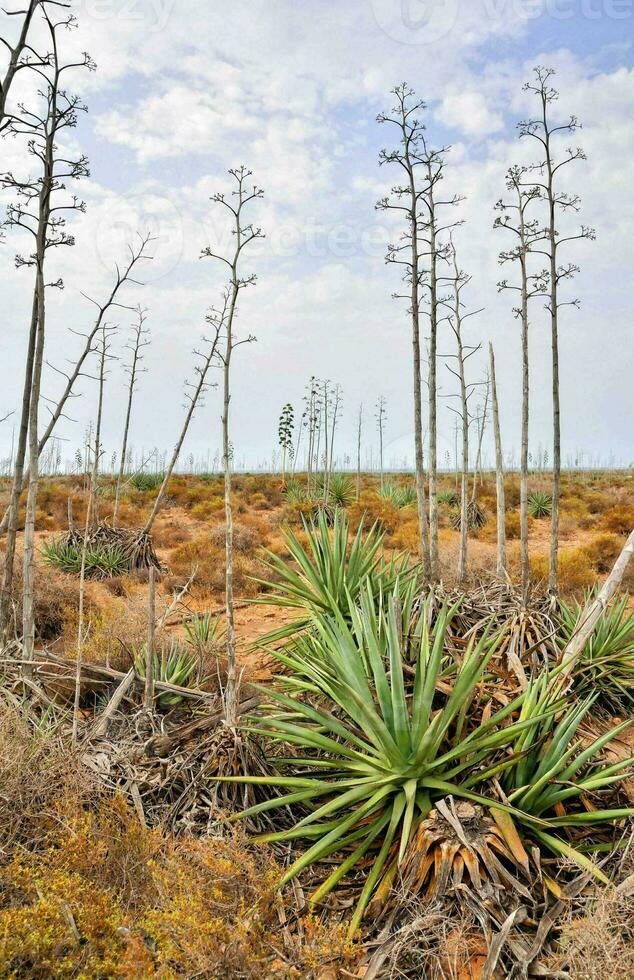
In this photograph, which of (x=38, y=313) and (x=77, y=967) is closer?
(x=77, y=967)

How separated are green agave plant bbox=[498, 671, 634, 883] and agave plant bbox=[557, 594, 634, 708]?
254 centimetres

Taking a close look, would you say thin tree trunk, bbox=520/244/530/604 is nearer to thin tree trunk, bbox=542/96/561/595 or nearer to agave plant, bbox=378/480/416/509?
thin tree trunk, bbox=542/96/561/595

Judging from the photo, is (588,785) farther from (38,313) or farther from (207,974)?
(38,313)

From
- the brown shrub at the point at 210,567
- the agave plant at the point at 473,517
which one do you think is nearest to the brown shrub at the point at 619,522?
the agave plant at the point at 473,517

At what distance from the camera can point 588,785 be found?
3.11m

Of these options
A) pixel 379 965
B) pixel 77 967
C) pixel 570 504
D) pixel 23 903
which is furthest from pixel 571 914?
pixel 570 504

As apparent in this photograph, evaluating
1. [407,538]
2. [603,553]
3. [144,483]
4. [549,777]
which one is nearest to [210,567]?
[407,538]

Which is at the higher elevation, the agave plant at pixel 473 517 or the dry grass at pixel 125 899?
the agave plant at pixel 473 517

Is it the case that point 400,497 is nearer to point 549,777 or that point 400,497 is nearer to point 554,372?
point 554,372

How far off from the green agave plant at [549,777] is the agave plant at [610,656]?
2540 mm

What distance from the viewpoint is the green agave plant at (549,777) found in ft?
9.97

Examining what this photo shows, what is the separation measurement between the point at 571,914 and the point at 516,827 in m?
0.46

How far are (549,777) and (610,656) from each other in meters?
3.31

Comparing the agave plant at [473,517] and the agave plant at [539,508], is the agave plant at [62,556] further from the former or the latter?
the agave plant at [539,508]
